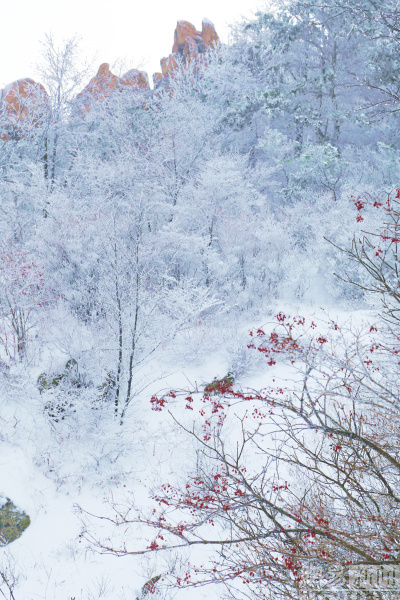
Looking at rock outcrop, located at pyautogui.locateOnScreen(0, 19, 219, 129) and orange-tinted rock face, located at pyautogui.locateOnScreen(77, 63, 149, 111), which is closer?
rock outcrop, located at pyautogui.locateOnScreen(0, 19, 219, 129)

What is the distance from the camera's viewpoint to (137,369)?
27.7 ft

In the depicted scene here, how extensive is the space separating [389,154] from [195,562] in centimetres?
1414

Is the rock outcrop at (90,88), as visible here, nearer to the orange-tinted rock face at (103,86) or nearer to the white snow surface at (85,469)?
the orange-tinted rock face at (103,86)

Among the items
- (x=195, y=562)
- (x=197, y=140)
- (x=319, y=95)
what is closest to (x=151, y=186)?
(x=197, y=140)

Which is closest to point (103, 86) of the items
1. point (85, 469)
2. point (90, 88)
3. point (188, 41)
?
point (90, 88)

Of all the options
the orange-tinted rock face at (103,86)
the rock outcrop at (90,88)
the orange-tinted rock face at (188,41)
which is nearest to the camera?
the rock outcrop at (90,88)

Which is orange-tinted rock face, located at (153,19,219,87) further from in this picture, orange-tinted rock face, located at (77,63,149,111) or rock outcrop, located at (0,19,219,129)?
orange-tinted rock face, located at (77,63,149,111)

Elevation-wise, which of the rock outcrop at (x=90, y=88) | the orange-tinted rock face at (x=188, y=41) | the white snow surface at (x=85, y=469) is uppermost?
the orange-tinted rock face at (x=188, y=41)

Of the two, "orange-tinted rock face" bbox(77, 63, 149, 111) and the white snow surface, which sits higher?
"orange-tinted rock face" bbox(77, 63, 149, 111)

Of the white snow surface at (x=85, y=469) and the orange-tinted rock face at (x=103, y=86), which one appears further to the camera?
the orange-tinted rock face at (x=103, y=86)

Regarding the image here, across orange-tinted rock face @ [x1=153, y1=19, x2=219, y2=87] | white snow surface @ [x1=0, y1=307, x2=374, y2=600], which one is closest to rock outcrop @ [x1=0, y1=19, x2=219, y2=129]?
orange-tinted rock face @ [x1=153, y1=19, x2=219, y2=87]

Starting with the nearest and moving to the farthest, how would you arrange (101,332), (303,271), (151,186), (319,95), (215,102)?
(101,332) < (303,271) < (151,186) < (319,95) < (215,102)

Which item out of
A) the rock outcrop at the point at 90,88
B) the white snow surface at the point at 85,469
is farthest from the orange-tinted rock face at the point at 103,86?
the white snow surface at the point at 85,469

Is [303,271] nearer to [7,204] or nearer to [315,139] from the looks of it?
[315,139]
